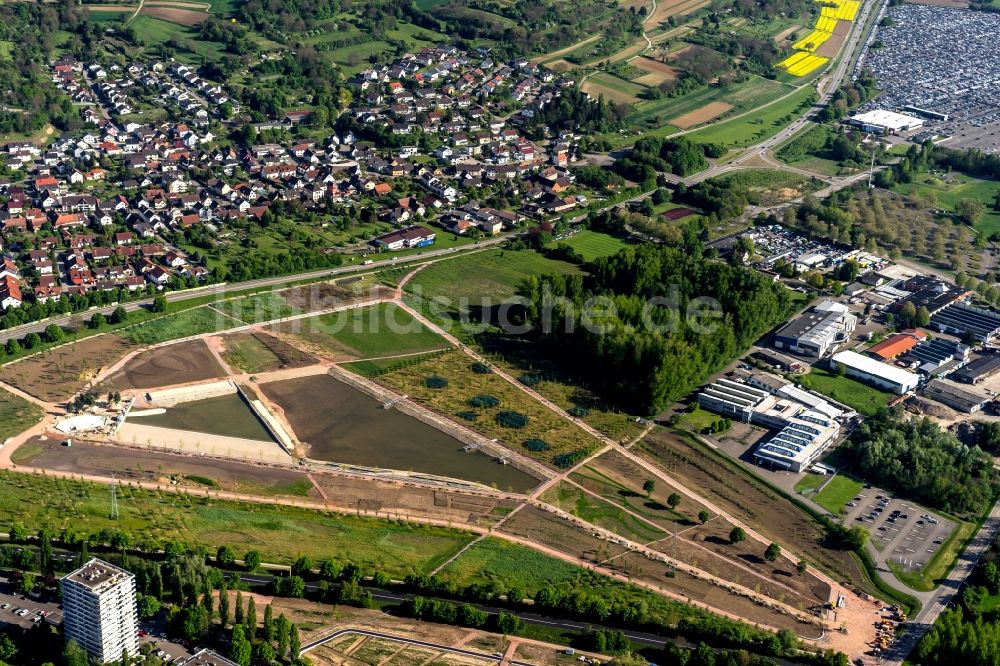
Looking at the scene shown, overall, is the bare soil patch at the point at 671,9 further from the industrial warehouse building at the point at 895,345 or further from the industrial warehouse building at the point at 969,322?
the industrial warehouse building at the point at 895,345

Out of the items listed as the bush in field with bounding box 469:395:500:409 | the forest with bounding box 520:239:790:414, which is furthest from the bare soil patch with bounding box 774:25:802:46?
the bush in field with bounding box 469:395:500:409

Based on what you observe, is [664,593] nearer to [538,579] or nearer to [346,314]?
[538,579]

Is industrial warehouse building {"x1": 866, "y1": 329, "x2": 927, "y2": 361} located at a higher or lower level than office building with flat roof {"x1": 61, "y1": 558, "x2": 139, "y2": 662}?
lower

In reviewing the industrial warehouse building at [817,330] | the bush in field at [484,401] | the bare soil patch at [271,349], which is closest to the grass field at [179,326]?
the bare soil patch at [271,349]

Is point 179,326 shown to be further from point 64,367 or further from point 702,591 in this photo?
point 702,591

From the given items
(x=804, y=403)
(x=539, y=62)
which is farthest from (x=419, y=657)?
(x=539, y=62)

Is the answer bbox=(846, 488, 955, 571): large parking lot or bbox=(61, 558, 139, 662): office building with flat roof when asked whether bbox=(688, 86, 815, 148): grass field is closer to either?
bbox=(846, 488, 955, 571): large parking lot

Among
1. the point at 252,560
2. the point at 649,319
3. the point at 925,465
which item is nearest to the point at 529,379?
the point at 649,319

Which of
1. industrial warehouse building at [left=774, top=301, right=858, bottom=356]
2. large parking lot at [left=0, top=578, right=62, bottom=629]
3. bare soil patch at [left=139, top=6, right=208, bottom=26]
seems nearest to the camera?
large parking lot at [left=0, top=578, right=62, bottom=629]
